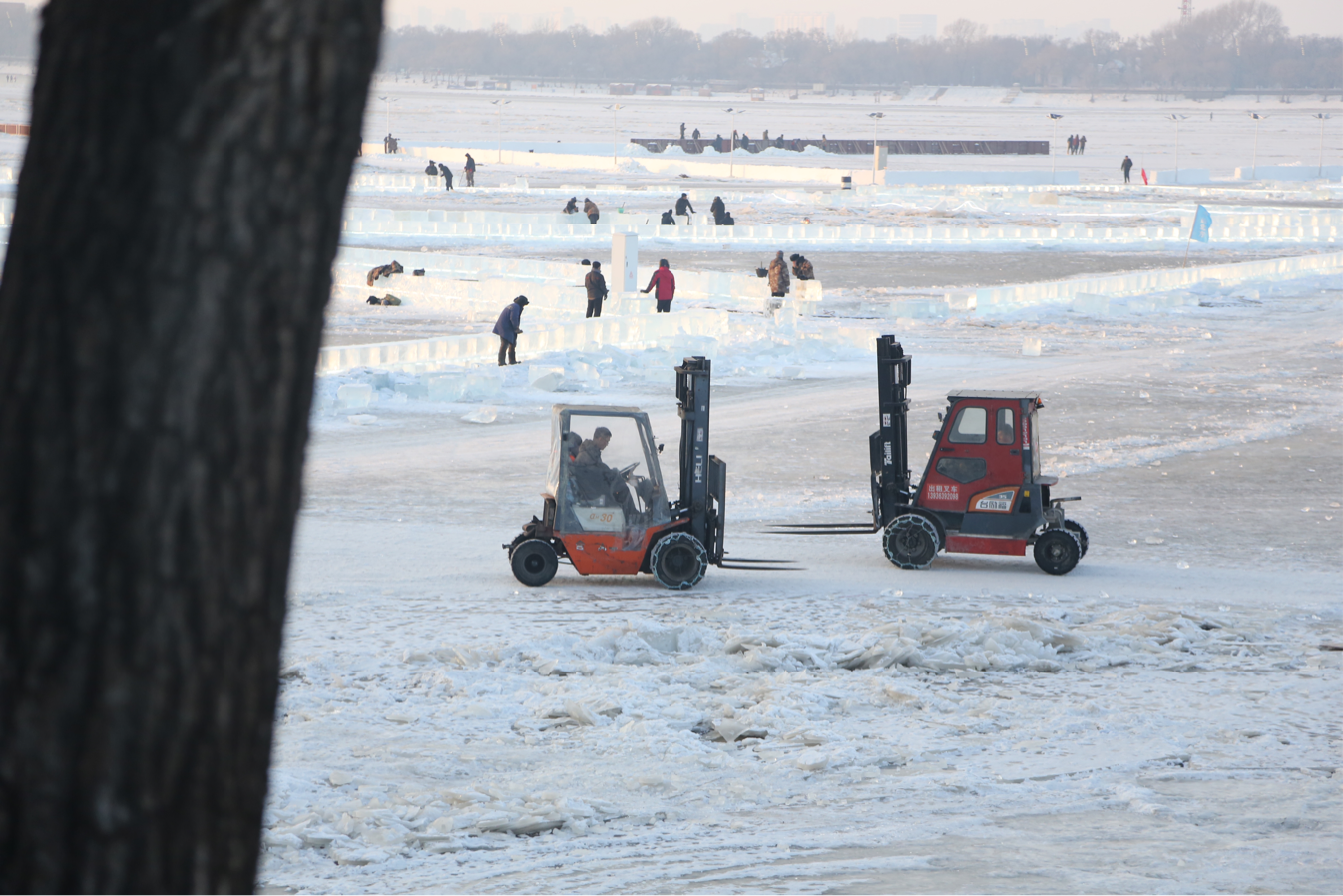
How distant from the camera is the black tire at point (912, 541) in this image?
39.6 ft

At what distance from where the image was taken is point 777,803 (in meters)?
7.01

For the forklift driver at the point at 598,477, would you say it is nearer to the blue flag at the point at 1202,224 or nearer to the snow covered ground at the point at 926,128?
the blue flag at the point at 1202,224

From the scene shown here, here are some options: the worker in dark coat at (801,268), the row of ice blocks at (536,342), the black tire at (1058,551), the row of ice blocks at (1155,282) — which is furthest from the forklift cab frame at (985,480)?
the row of ice blocks at (1155,282)

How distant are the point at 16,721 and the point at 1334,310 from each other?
35880 millimetres

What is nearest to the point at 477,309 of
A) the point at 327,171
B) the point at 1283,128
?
the point at 327,171

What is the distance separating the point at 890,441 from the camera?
1226cm

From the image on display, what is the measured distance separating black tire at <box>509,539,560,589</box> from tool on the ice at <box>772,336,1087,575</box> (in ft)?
9.14

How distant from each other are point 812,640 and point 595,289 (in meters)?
17.6

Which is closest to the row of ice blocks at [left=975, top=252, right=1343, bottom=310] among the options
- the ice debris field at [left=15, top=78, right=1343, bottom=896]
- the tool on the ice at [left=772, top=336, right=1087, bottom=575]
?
the ice debris field at [left=15, top=78, right=1343, bottom=896]

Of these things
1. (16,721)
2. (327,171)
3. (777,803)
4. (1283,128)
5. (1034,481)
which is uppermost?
(1283,128)

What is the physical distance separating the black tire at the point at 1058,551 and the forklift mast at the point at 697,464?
2.66m

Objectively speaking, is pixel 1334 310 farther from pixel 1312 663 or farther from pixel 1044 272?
pixel 1312 663

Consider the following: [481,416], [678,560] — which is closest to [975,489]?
[678,560]

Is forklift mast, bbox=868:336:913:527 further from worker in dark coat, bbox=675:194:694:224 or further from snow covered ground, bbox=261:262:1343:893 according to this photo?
worker in dark coat, bbox=675:194:694:224
